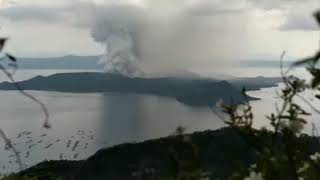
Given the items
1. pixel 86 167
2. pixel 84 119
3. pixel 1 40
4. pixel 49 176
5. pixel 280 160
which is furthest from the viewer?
pixel 84 119

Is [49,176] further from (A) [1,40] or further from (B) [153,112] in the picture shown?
(B) [153,112]

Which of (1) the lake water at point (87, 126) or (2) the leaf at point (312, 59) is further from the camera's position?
(1) the lake water at point (87, 126)

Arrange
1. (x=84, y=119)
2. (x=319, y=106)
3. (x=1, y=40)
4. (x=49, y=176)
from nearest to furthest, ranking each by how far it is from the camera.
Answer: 1. (x=1, y=40)
2. (x=319, y=106)
3. (x=49, y=176)
4. (x=84, y=119)

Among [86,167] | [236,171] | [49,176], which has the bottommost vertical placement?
[86,167]

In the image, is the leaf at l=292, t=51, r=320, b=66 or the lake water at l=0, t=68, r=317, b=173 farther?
the lake water at l=0, t=68, r=317, b=173

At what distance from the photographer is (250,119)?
211 centimetres

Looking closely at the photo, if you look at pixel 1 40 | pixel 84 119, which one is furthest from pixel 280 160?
pixel 84 119

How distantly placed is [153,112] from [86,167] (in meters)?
139

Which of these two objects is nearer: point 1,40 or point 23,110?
point 1,40

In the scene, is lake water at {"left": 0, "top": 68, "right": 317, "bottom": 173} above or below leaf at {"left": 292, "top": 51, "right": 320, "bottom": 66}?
below

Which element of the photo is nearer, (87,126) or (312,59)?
(312,59)

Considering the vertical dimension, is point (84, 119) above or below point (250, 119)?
below

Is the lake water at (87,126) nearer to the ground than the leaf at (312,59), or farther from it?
nearer to the ground

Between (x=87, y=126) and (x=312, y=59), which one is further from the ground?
(x=312, y=59)
